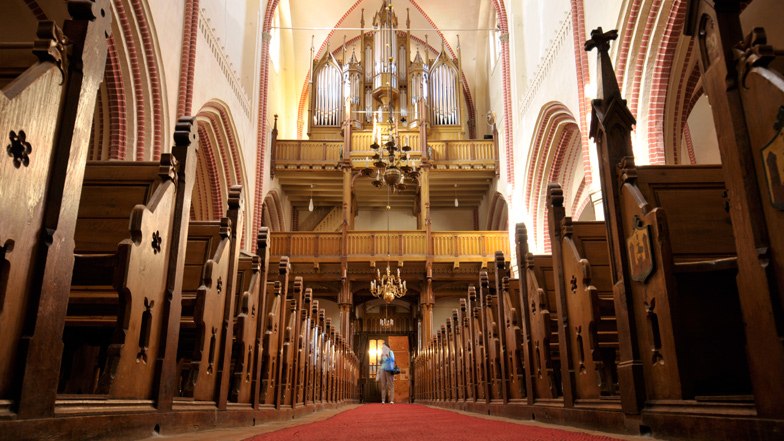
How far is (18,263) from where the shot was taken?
1802 mm

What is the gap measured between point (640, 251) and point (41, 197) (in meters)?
2.55

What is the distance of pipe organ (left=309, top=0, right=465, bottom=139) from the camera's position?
66.8ft

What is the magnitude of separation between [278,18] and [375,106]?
432 cm

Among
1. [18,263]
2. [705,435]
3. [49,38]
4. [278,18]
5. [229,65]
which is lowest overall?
[705,435]

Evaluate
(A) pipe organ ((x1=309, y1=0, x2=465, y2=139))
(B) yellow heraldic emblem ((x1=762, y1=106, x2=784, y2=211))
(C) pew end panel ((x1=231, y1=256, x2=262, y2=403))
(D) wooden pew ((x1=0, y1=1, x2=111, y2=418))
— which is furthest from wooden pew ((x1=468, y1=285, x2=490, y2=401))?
(A) pipe organ ((x1=309, y1=0, x2=465, y2=139))

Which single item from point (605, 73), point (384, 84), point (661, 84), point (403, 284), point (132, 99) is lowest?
point (605, 73)

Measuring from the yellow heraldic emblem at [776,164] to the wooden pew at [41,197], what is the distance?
2344 millimetres

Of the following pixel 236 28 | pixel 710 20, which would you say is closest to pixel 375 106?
pixel 236 28

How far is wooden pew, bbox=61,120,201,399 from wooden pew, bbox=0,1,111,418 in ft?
1.76

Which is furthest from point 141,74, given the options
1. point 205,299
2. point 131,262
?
point 131,262

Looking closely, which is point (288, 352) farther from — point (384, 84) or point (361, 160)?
point (384, 84)

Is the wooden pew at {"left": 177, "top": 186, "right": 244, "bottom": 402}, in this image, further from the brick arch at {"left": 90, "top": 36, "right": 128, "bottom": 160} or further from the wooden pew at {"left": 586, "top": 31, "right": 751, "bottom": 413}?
the brick arch at {"left": 90, "top": 36, "right": 128, "bottom": 160}

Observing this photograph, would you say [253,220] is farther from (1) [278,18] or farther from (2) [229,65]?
(1) [278,18]

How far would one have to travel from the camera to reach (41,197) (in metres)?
1.91
